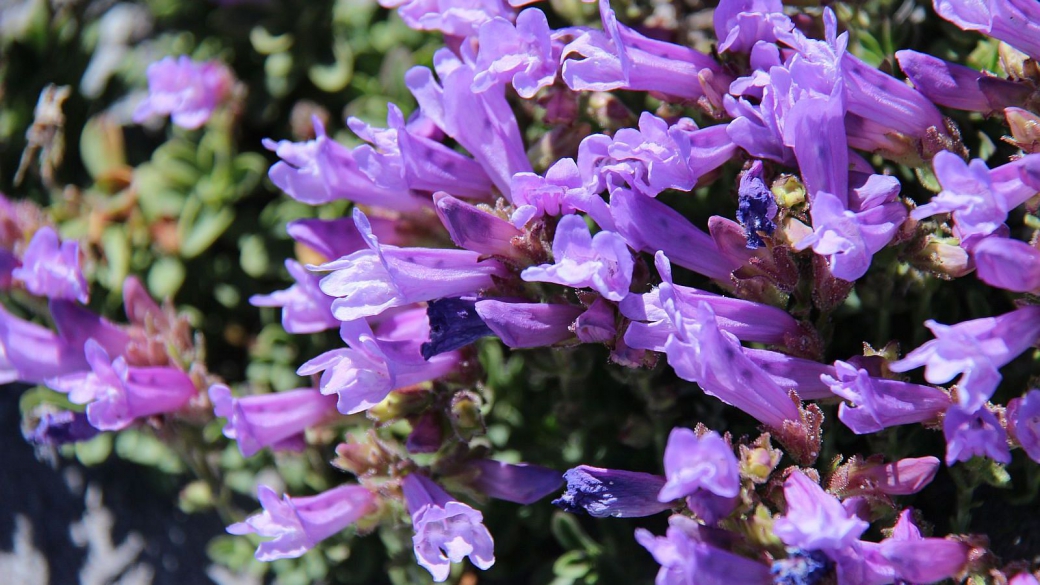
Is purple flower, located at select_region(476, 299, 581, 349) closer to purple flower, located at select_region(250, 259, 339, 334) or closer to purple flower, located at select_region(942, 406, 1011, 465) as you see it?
purple flower, located at select_region(250, 259, 339, 334)

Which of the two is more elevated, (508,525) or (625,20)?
A: (625,20)

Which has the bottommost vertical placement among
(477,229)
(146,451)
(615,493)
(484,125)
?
(146,451)

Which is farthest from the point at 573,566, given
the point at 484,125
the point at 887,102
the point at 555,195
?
the point at 887,102

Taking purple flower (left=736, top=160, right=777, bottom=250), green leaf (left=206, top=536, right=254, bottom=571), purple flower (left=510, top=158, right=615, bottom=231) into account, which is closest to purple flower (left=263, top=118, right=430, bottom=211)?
purple flower (left=510, top=158, right=615, bottom=231)

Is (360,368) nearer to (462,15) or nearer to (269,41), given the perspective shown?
(462,15)

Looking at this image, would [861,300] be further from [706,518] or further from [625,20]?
[625,20]

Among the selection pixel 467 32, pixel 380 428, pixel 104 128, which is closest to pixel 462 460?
pixel 380 428

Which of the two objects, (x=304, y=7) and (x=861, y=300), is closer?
(x=861, y=300)
